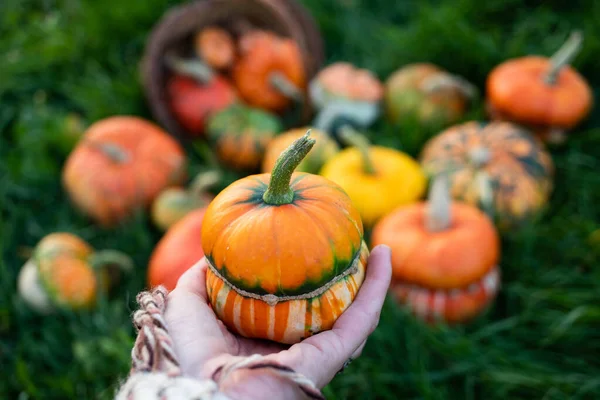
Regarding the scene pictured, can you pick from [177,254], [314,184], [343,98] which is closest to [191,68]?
[343,98]

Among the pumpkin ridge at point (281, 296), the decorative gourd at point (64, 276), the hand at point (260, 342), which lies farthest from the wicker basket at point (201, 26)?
the pumpkin ridge at point (281, 296)

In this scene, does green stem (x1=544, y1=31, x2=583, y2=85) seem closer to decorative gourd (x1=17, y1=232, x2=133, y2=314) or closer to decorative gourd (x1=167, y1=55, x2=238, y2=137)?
decorative gourd (x1=167, y1=55, x2=238, y2=137)

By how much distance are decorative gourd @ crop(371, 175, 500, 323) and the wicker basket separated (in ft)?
4.00

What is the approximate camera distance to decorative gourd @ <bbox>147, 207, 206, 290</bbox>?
2168 mm

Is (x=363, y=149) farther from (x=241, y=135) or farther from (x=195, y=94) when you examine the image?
(x=195, y=94)

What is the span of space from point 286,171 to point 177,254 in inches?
44.0

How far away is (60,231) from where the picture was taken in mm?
2744

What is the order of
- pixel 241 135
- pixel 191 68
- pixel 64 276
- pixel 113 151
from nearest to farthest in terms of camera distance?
pixel 64 276, pixel 113 151, pixel 241 135, pixel 191 68

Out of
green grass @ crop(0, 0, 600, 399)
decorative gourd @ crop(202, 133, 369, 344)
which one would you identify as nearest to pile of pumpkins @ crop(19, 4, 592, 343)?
decorative gourd @ crop(202, 133, 369, 344)

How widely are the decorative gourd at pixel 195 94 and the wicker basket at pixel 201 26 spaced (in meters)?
0.05

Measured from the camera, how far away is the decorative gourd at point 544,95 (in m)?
2.75

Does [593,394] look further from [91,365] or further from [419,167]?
[91,365]

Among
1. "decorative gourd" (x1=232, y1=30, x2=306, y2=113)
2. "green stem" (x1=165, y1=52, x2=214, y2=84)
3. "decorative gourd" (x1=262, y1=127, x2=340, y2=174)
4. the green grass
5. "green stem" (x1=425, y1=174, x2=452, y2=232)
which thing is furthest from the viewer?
"decorative gourd" (x1=232, y1=30, x2=306, y2=113)

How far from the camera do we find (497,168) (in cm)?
251
